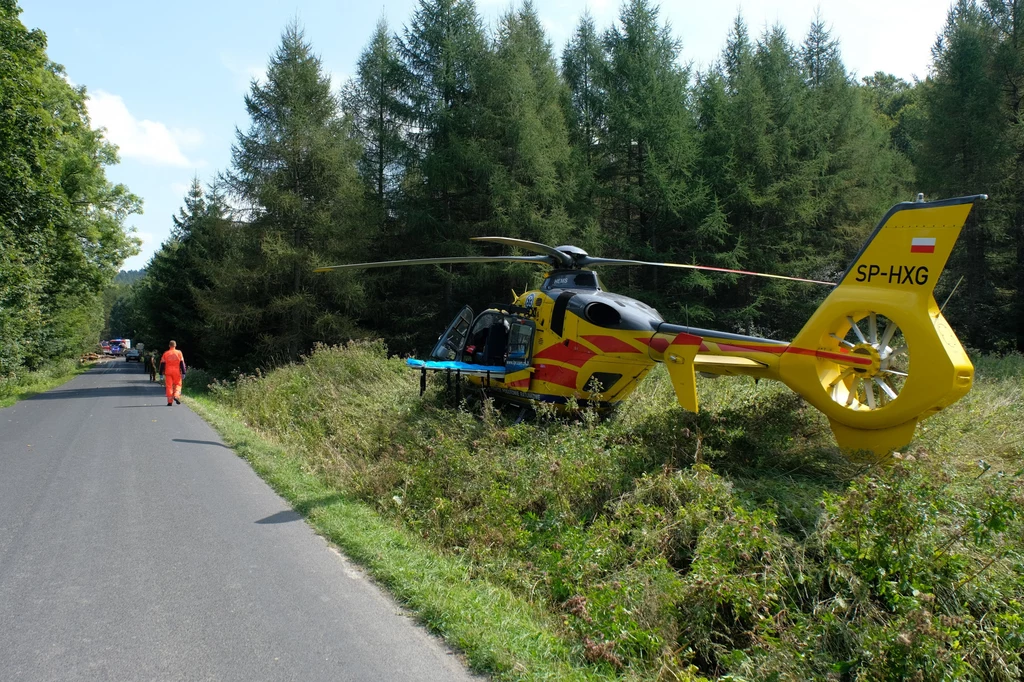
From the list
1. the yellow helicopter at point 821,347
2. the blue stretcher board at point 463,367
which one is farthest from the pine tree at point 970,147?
A: the blue stretcher board at point 463,367

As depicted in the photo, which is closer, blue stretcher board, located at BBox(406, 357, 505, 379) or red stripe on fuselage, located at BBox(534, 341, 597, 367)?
red stripe on fuselage, located at BBox(534, 341, 597, 367)

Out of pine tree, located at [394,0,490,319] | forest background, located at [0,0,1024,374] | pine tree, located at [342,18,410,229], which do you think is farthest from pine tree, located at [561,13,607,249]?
pine tree, located at [342,18,410,229]

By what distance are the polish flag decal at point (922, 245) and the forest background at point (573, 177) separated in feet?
53.8

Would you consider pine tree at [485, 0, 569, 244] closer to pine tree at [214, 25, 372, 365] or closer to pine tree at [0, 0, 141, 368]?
pine tree at [214, 25, 372, 365]

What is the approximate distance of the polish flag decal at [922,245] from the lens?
6.41 m

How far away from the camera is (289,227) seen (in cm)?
2733

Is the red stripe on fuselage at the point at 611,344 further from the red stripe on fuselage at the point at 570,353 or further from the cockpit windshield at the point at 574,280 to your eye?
the cockpit windshield at the point at 574,280

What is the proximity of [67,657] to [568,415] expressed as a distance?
752 cm

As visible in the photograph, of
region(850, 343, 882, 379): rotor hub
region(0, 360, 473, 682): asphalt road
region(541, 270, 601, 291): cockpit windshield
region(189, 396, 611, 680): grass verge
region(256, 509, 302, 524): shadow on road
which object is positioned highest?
region(541, 270, 601, 291): cockpit windshield

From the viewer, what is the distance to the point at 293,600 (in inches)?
207

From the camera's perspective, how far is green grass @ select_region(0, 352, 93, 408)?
22.0 m

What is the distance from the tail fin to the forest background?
15864 millimetres

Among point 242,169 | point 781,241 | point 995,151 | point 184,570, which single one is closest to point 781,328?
point 781,241

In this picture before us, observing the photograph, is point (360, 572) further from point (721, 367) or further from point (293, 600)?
point (721, 367)
